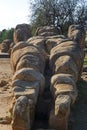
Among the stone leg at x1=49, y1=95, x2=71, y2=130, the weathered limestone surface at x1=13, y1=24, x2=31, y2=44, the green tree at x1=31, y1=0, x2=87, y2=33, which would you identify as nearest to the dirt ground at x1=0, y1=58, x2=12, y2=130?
the stone leg at x1=49, y1=95, x2=71, y2=130

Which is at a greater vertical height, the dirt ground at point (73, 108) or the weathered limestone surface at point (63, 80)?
the weathered limestone surface at point (63, 80)

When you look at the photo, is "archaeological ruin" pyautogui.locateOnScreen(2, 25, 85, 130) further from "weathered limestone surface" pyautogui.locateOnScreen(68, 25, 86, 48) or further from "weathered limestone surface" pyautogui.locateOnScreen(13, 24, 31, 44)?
"weathered limestone surface" pyautogui.locateOnScreen(13, 24, 31, 44)

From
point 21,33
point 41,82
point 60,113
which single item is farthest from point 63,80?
point 21,33

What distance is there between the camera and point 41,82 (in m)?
6.36

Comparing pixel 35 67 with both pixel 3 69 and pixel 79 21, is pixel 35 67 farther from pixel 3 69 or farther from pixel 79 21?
pixel 79 21

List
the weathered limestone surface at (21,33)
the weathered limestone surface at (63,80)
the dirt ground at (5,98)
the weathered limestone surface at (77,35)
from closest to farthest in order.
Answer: the weathered limestone surface at (63,80)
the dirt ground at (5,98)
the weathered limestone surface at (77,35)
the weathered limestone surface at (21,33)

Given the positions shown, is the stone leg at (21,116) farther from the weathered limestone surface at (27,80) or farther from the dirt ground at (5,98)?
the dirt ground at (5,98)

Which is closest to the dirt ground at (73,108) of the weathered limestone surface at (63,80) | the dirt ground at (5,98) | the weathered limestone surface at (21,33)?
the dirt ground at (5,98)

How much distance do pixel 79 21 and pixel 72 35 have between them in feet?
63.1

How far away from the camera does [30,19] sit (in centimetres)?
2988

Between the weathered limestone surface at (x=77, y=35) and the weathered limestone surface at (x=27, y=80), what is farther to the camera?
the weathered limestone surface at (x=77, y=35)

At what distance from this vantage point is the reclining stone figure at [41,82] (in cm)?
531

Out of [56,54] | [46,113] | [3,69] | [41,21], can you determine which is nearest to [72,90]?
[46,113]

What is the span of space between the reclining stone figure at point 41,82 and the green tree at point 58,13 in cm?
2021
